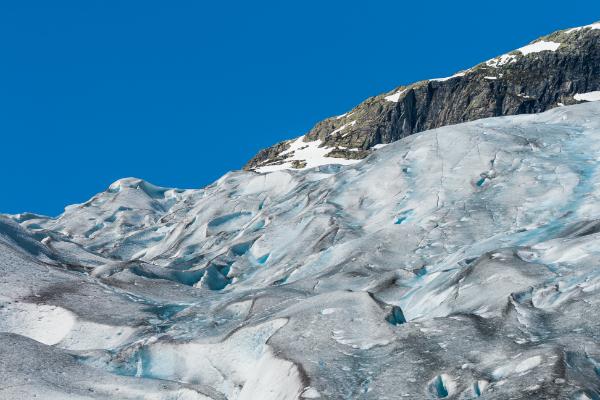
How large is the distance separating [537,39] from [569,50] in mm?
14615

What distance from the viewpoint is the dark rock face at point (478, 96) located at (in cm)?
15575

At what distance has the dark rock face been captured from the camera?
156 m

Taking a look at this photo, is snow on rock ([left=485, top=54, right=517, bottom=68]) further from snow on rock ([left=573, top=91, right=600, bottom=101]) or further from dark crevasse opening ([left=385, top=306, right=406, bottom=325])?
dark crevasse opening ([left=385, top=306, right=406, bottom=325])

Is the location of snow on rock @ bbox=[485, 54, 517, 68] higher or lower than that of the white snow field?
higher

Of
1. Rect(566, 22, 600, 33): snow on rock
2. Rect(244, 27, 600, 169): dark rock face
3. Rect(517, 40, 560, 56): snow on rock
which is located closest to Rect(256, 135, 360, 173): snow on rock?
Rect(244, 27, 600, 169): dark rock face

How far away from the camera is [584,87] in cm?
17075

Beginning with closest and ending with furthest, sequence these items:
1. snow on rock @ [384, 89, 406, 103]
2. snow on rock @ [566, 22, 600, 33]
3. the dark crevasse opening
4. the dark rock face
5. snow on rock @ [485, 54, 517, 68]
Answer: the dark crevasse opening → the dark rock face → snow on rock @ [384, 89, 406, 103] → snow on rock @ [485, 54, 517, 68] → snow on rock @ [566, 22, 600, 33]

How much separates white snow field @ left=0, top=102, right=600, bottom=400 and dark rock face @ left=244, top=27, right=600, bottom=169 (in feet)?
342

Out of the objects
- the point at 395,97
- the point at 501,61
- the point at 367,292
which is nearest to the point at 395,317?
the point at 367,292

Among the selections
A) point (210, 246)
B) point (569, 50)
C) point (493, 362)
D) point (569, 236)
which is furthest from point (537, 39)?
point (493, 362)

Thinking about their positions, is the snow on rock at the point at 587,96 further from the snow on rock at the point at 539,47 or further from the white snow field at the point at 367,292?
the white snow field at the point at 367,292

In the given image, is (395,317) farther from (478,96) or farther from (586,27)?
(586,27)

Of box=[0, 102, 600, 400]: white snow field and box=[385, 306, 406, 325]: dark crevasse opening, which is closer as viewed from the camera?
box=[0, 102, 600, 400]: white snow field

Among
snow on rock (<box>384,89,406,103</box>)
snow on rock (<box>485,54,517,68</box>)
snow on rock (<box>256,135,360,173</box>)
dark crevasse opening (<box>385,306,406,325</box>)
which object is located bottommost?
dark crevasse opening (<box>385,306,406,325</box>)
